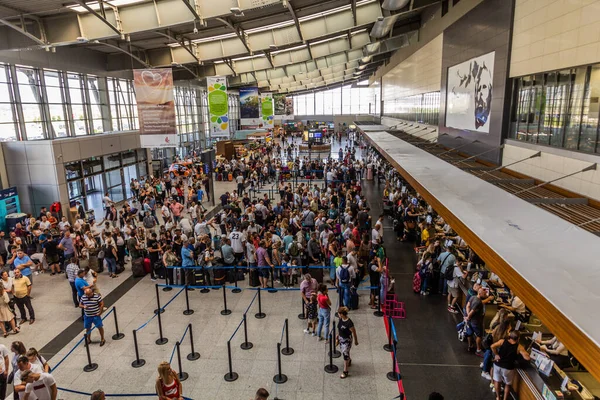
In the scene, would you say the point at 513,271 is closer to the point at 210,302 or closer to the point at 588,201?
the point at 588,201

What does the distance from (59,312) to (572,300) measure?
34.1 feet

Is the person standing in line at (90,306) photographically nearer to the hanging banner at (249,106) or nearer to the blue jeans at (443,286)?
the blue jeans at (443,286)

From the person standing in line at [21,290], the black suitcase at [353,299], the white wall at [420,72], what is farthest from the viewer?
the white wall at [420,72]

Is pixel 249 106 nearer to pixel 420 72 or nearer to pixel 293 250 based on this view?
pixel 420 72

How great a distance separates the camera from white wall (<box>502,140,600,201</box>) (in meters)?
6.65

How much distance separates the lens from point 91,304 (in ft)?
25.3

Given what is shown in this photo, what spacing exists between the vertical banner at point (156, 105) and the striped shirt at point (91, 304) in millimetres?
8988

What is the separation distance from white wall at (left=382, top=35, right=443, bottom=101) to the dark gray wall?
10.2ft

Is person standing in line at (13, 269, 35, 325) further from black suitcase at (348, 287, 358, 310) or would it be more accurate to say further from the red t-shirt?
black suitcase at (348, 287, 358, 310)

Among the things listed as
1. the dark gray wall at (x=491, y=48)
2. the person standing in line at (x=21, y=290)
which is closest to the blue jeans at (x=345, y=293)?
the dark gray wall at (x=491, y=48)

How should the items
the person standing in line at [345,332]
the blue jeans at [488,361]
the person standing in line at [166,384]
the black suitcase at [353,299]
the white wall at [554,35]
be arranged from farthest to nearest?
the black suitcase at [353,299] < the person standing in line at [345,332] < the blue jeans at [488,361] < the white wall at [554,35] < the person standing in line at [166,384]

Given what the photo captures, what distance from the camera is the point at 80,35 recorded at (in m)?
13.9

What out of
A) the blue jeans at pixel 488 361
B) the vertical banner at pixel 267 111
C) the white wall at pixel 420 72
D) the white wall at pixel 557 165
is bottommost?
the blue jeans at pixel 488 361

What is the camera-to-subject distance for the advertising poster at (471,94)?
11.3 m
